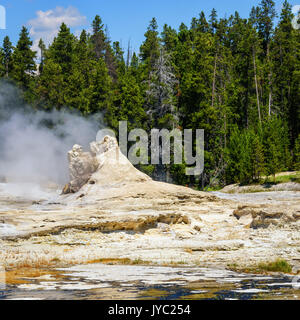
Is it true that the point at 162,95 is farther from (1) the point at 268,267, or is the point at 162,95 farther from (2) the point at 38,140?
(1) the point at 268,267

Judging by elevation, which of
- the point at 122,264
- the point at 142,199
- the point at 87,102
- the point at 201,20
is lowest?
the point at 122,264

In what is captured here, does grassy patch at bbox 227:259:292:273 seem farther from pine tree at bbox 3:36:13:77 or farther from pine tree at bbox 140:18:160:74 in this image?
pine tree at bbox 3:36:13:77

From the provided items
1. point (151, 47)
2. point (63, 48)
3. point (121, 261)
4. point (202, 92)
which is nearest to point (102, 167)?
point (121, 261)

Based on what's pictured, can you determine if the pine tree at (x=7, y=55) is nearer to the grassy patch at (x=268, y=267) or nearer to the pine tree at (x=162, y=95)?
the pine tree at (x=162, y=95)

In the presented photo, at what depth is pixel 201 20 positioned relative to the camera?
60.0 metres

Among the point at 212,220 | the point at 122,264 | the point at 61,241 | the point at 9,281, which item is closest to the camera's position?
the point at 9,281

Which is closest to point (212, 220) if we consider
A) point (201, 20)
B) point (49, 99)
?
point (49, 99)

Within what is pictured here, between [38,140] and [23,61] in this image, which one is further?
[23,61]

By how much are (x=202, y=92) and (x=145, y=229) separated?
24833mm

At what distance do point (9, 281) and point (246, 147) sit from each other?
93.5ft

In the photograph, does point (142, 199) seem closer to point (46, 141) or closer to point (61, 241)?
point (61, 241)

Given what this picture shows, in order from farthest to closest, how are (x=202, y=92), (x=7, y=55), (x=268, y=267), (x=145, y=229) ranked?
(x=7, y=55) → (x=202, y=92) → (x=145, y=229) → (x=268, y=267)

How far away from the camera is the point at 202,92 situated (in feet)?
123

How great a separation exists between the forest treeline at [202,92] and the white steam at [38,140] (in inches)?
47.5
